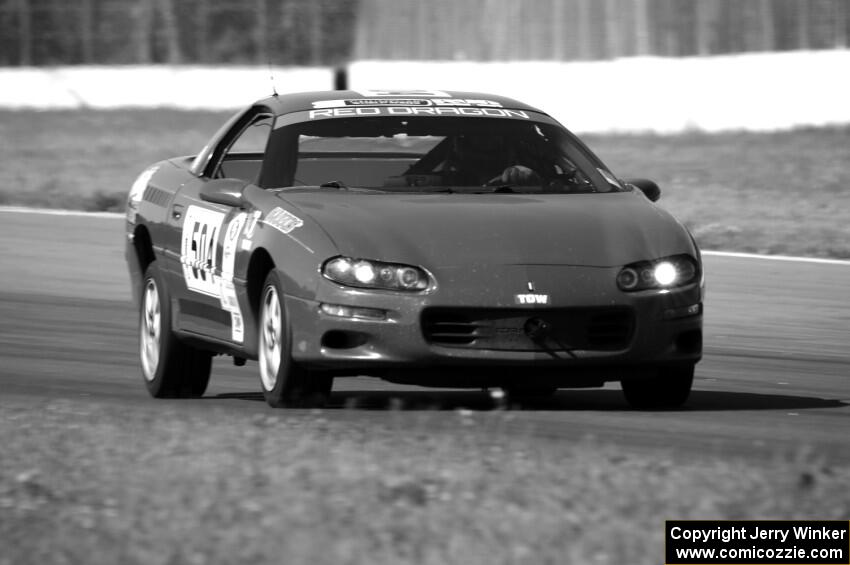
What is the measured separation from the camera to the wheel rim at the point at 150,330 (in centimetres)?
980

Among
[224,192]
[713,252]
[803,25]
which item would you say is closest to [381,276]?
[224,192]

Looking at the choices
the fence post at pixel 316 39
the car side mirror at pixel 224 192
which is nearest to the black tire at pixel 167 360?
the car side mirror at pixel 224 192

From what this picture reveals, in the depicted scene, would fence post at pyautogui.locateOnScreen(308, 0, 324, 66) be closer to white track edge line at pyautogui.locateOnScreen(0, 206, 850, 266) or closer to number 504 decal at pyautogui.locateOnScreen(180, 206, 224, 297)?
white track edge line at pyautogui.locateOnScreen(0, 206, 850, 266)

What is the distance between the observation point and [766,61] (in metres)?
24.0

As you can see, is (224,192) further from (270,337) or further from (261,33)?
(261,33)

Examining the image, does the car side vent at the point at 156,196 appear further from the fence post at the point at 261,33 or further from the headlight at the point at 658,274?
the fence post at the point at 261,33

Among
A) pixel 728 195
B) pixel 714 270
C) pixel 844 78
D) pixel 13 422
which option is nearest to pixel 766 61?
pixel 844 78

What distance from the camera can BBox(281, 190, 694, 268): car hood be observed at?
26.7ft

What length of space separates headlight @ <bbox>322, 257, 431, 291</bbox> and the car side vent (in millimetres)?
2091

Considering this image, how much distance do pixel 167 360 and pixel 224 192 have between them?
45.8 inches

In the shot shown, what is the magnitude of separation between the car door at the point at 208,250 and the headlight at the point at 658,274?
5.62ft

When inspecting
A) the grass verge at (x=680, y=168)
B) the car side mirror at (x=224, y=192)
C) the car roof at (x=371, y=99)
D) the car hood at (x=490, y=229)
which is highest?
the car roof at (x=371, y=99)

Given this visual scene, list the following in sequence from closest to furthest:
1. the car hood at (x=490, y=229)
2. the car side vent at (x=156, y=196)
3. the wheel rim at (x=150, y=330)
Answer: the car hood at (x=490, y=229)
the wheel rim at (x=150, y=330)
the car side vent at (x=156, y=196)

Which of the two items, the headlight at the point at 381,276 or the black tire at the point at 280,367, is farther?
the black tire at the point at 280,367
